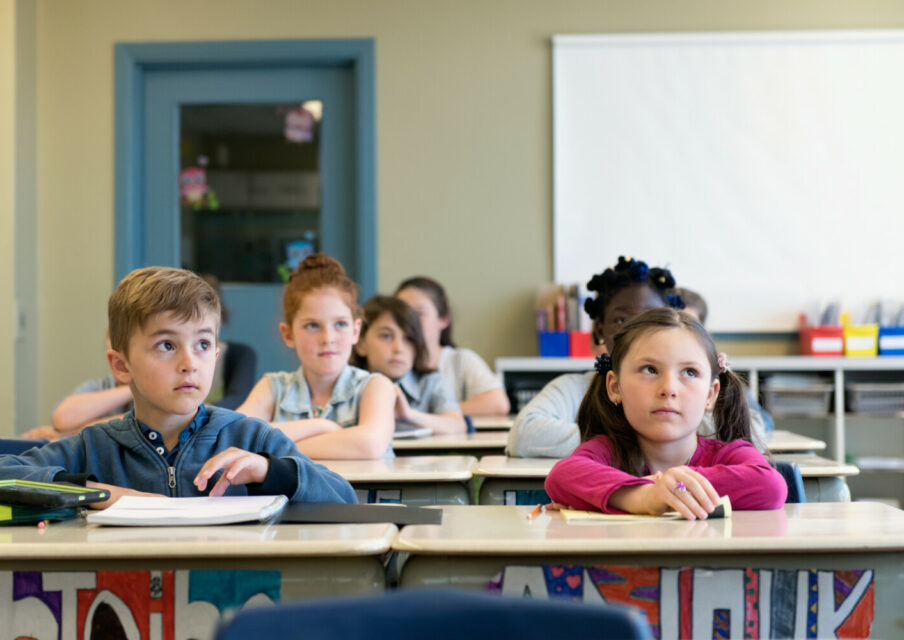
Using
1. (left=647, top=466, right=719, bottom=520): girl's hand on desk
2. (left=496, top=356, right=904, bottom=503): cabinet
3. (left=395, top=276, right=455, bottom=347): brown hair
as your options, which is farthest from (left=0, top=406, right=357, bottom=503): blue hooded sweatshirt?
(left=496, top=356, right=904, bottom=503): cabinet

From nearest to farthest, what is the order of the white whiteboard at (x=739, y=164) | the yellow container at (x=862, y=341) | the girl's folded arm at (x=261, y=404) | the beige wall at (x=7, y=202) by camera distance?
the girl's folded arm at (x=261, y=404) < the yellow container at (x=862, y=341) < the beige wall at (x=7, y=202) < the white whiteboard at (x=739, y=164)

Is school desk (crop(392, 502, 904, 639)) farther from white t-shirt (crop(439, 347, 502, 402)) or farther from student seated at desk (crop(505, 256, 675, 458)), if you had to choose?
white t-shirt (crop(439, 347, 502, 402))

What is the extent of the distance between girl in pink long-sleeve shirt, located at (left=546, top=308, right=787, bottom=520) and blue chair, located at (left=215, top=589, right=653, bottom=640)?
0.80m

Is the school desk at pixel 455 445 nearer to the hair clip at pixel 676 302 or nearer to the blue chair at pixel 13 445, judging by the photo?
the hair clip at pixel 676 302

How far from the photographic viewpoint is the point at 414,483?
78.3 inches

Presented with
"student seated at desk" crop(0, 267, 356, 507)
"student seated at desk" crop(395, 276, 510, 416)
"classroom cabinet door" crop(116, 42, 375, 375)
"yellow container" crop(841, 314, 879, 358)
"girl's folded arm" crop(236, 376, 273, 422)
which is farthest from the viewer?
"classroom cabinet door" crop(116, 42, 375, 375)

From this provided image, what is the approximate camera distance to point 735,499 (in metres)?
1.54

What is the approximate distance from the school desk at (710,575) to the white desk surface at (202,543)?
0.21ft

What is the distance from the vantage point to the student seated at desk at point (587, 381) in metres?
2.39

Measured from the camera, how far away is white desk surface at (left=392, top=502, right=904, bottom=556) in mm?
1193

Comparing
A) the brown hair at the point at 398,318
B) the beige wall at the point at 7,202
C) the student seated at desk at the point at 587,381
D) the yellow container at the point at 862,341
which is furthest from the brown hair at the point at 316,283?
the yellow container at the point at 862,341

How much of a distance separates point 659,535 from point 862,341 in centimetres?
364

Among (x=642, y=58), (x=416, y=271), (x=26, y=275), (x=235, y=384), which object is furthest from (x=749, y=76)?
(x=26, y=275)

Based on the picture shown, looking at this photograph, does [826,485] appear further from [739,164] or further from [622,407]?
[739,164]
